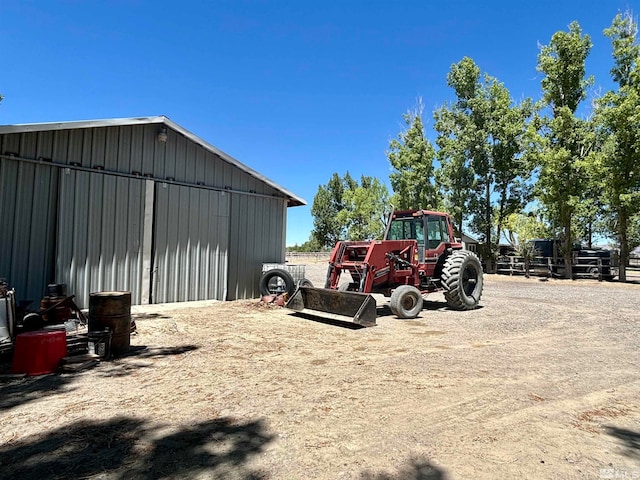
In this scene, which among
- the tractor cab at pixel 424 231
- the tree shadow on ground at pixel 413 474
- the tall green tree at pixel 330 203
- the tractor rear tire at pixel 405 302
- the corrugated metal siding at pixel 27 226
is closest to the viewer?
the tree shadow on ground at pixel 413 474

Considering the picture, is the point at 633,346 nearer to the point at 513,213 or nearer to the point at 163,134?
the point at 163,134

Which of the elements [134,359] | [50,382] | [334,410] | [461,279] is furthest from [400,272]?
[50,382]

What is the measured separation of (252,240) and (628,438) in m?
9.99

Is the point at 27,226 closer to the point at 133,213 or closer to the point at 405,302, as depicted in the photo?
the point at 133,213

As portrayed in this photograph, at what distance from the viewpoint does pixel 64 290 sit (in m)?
7.55

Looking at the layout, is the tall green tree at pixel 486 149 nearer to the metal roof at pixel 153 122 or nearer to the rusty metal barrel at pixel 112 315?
the metal roof at pixel 153 122

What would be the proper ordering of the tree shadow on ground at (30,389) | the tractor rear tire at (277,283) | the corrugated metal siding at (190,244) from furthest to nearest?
the tractor rear tire at (277,283), the corrugated metal siding at (190,244), the tree shadow on ground at (30,389)

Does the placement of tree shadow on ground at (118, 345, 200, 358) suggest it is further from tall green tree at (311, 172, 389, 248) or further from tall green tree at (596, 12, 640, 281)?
tall green tree at (311, 172, 389, 248)

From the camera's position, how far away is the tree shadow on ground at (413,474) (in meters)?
2.48

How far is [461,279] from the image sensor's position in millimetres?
9531

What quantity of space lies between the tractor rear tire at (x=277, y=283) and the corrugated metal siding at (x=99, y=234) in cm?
332

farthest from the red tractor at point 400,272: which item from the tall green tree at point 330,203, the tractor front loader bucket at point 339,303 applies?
the tall green tree at point 330,203

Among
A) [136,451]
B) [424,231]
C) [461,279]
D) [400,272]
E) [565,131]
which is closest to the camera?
[136,451]

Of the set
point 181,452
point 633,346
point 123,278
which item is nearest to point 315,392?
point 181,452
